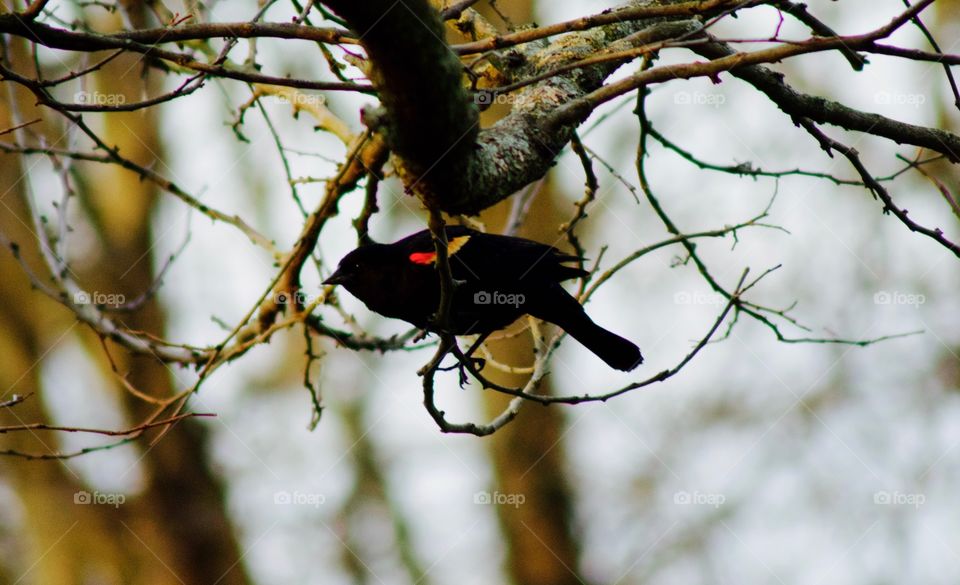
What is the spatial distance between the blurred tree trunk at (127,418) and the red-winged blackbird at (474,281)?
646 centimetres

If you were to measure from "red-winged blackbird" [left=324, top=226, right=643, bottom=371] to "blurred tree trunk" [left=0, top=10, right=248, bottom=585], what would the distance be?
6.46 metres

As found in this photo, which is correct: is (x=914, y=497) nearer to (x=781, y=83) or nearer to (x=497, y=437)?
(x=497, y=437)

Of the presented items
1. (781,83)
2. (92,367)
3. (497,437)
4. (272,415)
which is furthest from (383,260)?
(272,415)

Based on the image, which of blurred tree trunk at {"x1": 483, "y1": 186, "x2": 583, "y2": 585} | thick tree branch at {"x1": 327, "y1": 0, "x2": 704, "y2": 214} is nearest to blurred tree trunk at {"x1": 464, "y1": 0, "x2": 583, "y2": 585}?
blurred tree trunk at {"x1": 483, "y1": 186, "x2": 583, "y2": 585}

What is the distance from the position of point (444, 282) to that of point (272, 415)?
11080 millimetres

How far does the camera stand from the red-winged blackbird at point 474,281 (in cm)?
348

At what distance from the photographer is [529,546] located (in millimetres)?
10281

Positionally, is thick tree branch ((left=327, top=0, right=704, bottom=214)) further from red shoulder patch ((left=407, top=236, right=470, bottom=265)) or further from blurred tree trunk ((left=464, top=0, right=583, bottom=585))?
blurred tree trunk ((left=464, top=0, right=583, bottom=585))

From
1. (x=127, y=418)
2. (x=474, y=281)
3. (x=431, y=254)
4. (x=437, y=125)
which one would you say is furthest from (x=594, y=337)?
(x=127, y=418)

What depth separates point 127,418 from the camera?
9.40 meters

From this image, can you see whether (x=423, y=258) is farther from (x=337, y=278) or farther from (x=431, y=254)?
(x=337, y=278)

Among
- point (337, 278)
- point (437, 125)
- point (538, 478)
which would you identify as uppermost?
point (538, 478)

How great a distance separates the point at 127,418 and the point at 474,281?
7.31m

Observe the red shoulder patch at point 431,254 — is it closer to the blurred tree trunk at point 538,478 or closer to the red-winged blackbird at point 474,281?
the red-winged blackbird at point 474,281
